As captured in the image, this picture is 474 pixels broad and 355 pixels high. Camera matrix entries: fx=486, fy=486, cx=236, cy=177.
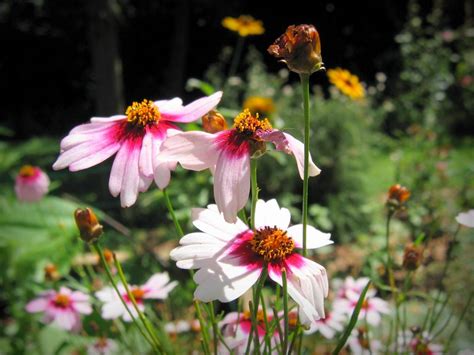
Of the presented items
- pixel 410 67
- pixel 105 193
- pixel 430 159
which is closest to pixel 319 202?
pixel 430 159

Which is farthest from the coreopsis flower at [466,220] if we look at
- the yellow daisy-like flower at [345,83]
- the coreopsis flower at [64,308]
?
the yellow daisy-like flower at [345,83]

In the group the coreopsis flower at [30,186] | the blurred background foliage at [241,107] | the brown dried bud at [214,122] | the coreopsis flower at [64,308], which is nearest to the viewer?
the brown dried bud at [214,122]

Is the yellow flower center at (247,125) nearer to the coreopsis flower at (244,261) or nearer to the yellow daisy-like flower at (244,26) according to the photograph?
the coreopsis flower at (244,261)

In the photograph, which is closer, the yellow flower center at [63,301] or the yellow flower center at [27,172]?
the yellow flower center at [63,301]

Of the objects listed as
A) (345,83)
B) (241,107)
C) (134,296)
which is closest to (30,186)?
(134,296)

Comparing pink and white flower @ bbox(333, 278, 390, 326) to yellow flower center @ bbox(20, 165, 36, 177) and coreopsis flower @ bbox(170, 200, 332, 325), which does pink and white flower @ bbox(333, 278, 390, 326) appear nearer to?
coreopsis flower @ bbox(170, 200, 332, 325)

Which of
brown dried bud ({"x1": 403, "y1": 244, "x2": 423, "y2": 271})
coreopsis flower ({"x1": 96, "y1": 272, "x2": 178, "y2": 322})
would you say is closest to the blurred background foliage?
brown dried bud ({"x1": 403, "y1": 244, "x2": 423, "y2": 271})
